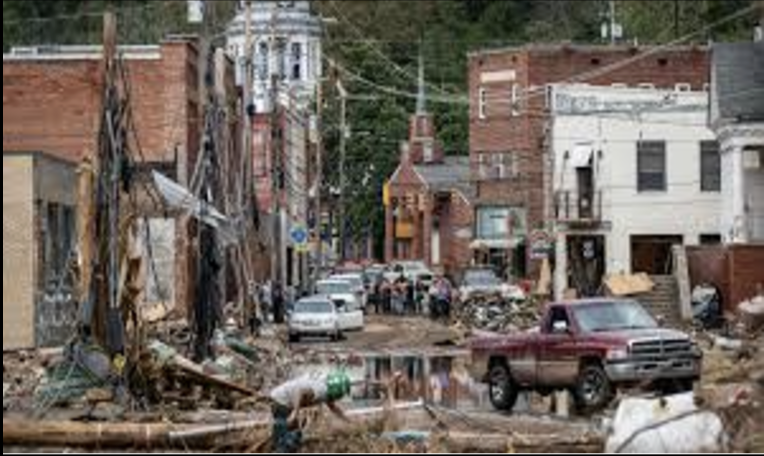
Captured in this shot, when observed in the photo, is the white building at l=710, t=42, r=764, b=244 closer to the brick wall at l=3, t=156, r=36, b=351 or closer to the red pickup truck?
the brick wall at l=3, t=156, r=36, b=351

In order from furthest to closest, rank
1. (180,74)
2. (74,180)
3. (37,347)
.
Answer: (180,74) < (74,180) < (37,347)

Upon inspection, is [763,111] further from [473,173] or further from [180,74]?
[473,173]

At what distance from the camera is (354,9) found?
12331 centimetres

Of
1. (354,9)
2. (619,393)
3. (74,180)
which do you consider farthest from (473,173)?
(619,393)

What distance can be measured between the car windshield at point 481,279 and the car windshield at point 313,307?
53.8 feet

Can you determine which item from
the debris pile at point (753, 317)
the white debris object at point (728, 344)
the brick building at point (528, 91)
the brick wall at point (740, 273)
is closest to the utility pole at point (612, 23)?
the brick building at point (528, 91)

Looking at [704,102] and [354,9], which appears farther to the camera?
[354,9]

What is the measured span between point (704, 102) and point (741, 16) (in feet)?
75.1

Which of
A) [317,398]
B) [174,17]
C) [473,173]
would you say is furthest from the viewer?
[174,17]

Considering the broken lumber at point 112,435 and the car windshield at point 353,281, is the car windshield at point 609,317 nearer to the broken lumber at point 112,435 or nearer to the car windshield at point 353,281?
the broken lumber at point 112,435

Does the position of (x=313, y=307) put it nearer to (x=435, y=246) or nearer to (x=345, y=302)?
(x=345, y=302)

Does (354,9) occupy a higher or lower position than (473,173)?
higher

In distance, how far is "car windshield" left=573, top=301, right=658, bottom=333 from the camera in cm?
2928

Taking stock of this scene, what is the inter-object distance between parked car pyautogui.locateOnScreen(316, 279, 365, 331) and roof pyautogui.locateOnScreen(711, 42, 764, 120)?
1328 cm
